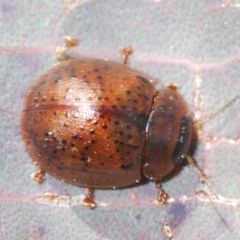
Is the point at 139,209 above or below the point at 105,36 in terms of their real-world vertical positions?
below

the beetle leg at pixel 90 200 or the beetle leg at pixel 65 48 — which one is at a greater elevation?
the beetle leg at pixel 65 48

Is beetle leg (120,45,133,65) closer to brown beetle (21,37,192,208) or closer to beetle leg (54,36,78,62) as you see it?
brown beetle (21,37,192,208)

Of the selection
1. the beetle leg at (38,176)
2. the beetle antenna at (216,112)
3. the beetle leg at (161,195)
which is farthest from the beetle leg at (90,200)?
the beetle antenna at (216,112)

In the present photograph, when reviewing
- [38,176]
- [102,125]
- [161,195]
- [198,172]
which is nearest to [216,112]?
[198,172]

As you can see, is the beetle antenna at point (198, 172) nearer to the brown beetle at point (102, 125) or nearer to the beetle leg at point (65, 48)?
the brown beetle at point (102, 125)

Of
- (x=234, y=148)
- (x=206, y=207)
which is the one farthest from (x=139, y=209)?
(x=234, y=148)

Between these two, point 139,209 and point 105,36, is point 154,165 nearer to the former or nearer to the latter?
point 139,209
